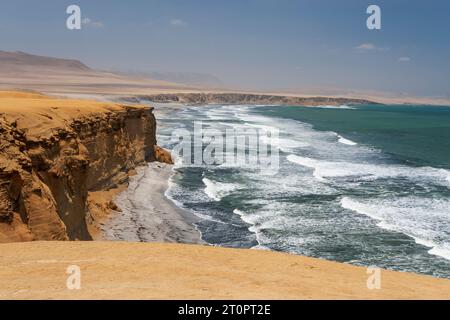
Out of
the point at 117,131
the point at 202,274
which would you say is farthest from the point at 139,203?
the point at 202,274

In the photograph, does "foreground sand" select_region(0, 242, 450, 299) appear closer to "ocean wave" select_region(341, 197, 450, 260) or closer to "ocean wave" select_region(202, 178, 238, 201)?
"ocean wave" select_region(341, 197, 450, 260)

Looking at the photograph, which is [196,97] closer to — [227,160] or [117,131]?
[227,160]

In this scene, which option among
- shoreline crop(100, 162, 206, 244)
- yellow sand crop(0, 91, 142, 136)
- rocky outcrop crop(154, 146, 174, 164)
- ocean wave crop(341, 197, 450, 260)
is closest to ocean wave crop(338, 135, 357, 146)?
rocky outcrop crop(154, 146, 174, 164)

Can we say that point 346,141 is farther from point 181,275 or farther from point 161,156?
point 181,275

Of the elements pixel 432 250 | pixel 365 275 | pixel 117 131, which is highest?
pixel 117 131

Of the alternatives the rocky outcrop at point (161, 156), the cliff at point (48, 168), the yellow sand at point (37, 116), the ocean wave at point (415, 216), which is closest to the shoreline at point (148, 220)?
the cliff at point (48, 168)
